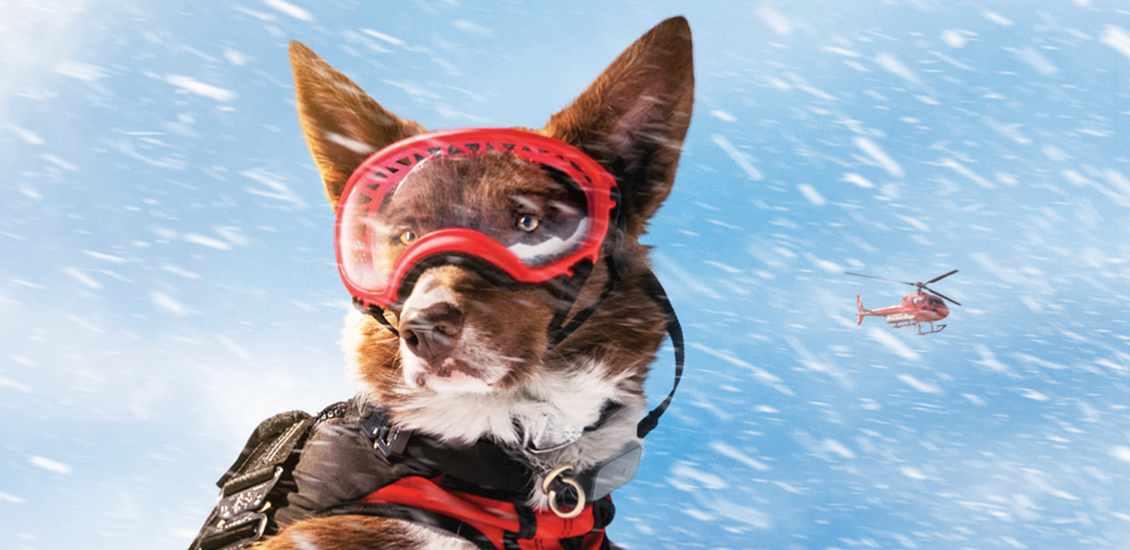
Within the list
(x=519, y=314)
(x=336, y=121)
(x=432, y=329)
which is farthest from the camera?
(x=336, y=121)

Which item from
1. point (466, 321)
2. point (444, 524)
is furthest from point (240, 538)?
point (466, 321)

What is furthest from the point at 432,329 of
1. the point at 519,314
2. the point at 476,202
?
the point at 476,202

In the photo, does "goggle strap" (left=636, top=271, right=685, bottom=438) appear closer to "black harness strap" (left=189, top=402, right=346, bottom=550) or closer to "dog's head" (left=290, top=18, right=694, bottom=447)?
"dog's head" (left=290, top=18, right=694, bottom=447)

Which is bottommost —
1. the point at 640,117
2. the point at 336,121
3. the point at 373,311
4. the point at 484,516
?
the point at 484,516

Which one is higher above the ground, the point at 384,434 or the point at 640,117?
the point at 640,117

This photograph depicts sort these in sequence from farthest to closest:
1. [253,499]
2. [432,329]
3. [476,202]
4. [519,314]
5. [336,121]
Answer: [336,121] < [253,499] < [476,202] < [519,314] < [432,329]

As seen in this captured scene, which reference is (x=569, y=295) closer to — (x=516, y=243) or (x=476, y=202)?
(x=516, y=243)
